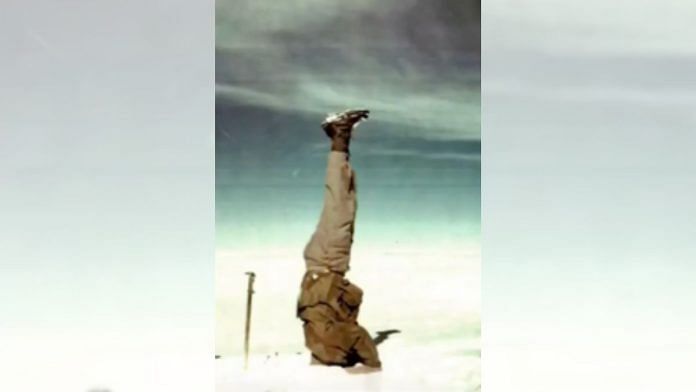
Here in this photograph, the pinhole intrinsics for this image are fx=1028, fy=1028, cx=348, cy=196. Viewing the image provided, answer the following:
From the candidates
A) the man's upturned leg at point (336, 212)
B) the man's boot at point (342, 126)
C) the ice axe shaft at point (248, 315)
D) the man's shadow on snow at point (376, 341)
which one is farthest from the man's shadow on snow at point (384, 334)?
the man's boot at point (342, 126)

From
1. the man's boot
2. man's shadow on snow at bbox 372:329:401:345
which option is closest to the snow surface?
man's shadow on snow at bbox 372:329:401:345

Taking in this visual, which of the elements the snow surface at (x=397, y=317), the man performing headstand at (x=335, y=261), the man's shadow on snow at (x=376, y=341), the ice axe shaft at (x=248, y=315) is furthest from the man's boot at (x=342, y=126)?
the man's shadow on snow at (x=376, y=341)

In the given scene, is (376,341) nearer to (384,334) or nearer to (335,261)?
(384,334)

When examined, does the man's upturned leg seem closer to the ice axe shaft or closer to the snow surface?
the snow surface

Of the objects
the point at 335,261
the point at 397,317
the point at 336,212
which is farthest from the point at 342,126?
the point at 397,317

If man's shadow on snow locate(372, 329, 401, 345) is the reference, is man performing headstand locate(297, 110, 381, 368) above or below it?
above

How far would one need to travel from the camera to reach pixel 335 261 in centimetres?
312

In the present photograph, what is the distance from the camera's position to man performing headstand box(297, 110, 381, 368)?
311 cm

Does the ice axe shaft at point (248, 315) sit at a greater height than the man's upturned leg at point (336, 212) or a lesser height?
lesser

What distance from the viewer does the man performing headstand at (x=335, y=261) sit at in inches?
123

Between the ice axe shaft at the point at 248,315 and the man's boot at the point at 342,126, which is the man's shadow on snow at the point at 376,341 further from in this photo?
the man's boot at the point at 342,126

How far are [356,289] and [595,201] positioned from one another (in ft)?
2.53

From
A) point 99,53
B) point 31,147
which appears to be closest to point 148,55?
point 99,53

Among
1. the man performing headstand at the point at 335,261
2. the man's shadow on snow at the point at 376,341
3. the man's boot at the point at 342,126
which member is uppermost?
the man's boot at the point at 342,126
